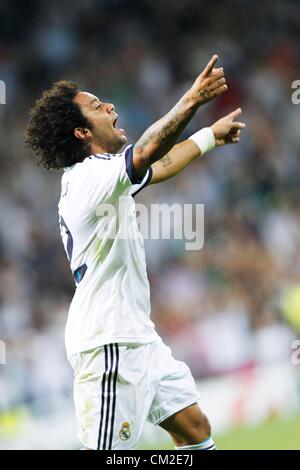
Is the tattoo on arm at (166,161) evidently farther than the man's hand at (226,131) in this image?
No

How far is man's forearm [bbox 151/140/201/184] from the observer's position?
5.14 metres

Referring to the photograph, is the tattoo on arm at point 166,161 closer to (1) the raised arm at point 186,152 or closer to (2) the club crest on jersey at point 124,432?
(1) the raised arm at point 186,152

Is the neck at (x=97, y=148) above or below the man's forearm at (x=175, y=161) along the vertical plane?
above

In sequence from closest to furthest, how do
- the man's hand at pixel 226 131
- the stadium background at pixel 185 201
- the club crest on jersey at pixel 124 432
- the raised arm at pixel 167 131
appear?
the raised arm at pixel 167 131 < the club crest on jersey at pixel 124 432 < the man's hand at pixel 226 131 < the stadium background at pixel 185 201

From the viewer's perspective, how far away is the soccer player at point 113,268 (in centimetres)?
461

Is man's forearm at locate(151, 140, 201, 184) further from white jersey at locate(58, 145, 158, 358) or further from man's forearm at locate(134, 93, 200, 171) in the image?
man's forearm at locate(134, 93, 200, 171)

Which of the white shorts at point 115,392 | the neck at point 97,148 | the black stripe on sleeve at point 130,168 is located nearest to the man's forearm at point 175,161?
the neck at point 97,148

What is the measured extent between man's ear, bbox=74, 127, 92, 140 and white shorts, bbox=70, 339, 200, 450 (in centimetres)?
115

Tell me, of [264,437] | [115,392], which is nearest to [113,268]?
[115,392]

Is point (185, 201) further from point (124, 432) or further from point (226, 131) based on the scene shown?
point (124, 432)

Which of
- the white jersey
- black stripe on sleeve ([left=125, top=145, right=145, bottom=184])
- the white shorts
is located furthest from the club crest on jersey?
black stripe on sleeve ([left=125, top=145, right=145, bottom=184])

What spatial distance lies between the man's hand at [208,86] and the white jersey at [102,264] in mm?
554

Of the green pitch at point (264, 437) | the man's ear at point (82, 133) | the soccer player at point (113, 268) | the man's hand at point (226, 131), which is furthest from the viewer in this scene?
the green pitch at point (264, 437)
